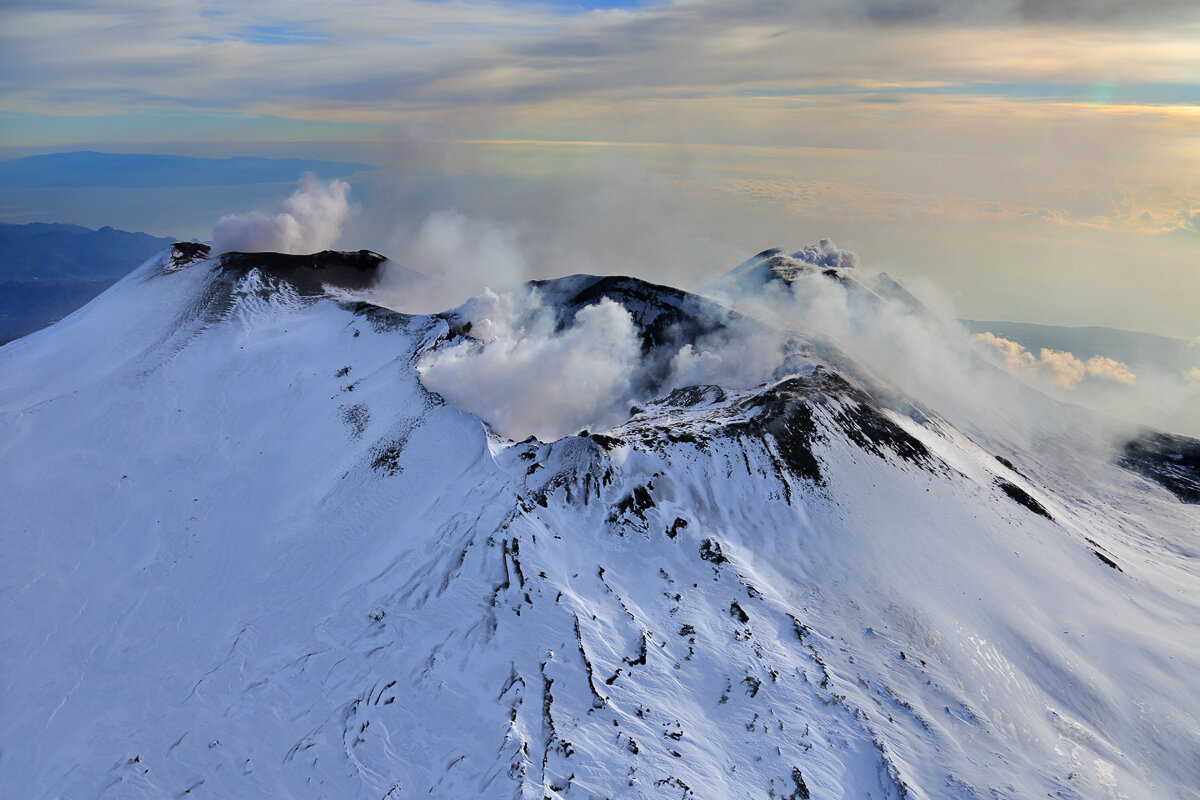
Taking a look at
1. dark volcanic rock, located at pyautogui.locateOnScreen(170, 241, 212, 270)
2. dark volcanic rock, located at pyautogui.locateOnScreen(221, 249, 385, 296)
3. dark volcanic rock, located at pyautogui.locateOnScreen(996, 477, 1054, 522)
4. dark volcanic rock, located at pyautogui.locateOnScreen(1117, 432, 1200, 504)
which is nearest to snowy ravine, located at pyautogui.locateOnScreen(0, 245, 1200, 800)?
dark volcanic rock, located at pyautogui.locateOnScreen(996, 477, 1054, 522)

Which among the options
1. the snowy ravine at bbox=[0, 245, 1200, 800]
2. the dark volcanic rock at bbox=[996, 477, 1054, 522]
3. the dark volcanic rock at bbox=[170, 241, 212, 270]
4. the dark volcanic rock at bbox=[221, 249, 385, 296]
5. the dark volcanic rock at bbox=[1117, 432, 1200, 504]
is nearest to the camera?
the snowy ravine at bbox=[0, 245, 1200, 800]

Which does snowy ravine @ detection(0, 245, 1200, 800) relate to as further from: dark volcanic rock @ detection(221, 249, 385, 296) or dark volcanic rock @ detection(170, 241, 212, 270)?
dark volcanic rock @ detection(170, 241, 212, 270)

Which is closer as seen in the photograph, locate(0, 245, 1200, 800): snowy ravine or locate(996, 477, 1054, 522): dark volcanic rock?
locate(0, 245, 1200, 800): snowy ravine

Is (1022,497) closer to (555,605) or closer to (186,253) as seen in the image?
(555,605)

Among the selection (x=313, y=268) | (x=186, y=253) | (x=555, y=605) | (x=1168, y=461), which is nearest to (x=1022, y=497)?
(x=555, y=605)

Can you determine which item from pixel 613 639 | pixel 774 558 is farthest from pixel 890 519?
pixel 613 639

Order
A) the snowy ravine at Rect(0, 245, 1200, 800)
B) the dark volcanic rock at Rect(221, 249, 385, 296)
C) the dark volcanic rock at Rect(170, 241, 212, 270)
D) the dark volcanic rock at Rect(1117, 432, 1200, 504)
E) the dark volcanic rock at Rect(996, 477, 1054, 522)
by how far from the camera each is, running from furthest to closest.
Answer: the dark volcanic rock at Rect(170, 241, 212, 270)
the dark volcanic rock at Rect(221, 249, 385, 296)
the dark volcanic rock at Rect(1117, 432, 1200, 504)
the dark volcanic rock at Rect(996, 477, 1054, 522)
the snowy ravine at Rect(0, 245, 1200, 800)

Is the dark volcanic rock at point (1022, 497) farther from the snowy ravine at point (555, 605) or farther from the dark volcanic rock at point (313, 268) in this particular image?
the dark volcanic rock at point (313, 268)
